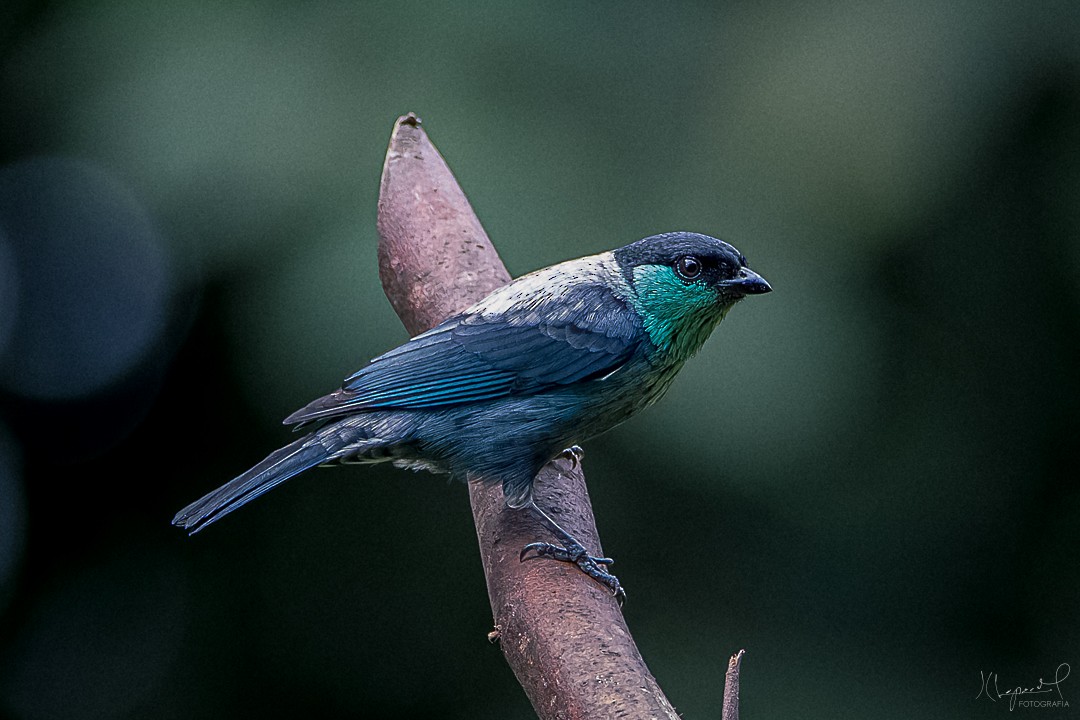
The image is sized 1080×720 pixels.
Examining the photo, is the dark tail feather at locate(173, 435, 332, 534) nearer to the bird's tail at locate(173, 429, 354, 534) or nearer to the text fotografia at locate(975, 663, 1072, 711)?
the bird's tail at locate(173, 429, 354, 534)

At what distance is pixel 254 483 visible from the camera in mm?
3100

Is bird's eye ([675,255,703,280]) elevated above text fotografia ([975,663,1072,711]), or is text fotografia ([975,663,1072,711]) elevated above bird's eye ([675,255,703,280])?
bird's eye ([675,255,703,280])

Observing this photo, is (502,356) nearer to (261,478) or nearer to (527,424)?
(527,424)

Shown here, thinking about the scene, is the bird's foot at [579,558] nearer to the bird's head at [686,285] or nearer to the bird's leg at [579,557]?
the bird's leg at [579,557]

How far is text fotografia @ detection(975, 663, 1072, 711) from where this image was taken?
13.2ft

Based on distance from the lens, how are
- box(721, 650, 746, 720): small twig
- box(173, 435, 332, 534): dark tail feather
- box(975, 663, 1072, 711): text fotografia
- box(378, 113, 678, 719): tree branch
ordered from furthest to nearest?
box(975, 663, 1072, 711): text fotografia, box(173, 435, 332, 534): dark tail feather, box(378, 113, 678, 719): tree branch, box(721, 650, 746, 720): small twig

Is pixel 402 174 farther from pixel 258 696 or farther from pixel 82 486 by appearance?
pixel 258 696

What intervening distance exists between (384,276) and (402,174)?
330 mm

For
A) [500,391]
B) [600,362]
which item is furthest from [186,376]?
[600,362]

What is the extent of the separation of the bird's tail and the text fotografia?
7.69 feet

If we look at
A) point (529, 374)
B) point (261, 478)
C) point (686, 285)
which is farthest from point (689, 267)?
point (261, 478)

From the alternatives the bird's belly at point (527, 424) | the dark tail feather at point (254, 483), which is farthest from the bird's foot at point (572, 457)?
the dark tail feather at point (254, 483)

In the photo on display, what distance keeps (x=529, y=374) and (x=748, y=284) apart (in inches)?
25.3

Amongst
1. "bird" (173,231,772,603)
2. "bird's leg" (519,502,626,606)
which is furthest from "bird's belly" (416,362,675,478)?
"bird's leg" (519,502,626,606)
